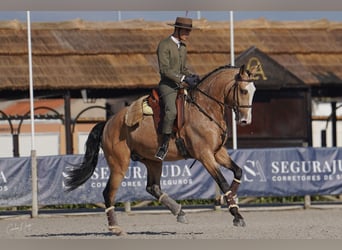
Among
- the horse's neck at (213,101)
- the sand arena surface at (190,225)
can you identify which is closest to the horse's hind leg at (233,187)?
the sand arena surface at (190,225)

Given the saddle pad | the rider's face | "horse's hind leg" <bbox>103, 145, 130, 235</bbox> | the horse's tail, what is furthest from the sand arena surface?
the rider's face

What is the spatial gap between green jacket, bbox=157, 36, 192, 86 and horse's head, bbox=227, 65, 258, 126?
881mm

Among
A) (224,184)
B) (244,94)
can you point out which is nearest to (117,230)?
(224,184)

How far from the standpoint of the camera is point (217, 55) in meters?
26.9

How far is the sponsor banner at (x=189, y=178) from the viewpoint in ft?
65.7

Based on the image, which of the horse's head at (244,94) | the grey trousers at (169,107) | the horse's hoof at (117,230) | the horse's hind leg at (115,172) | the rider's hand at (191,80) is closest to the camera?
the horse's head at (244,94)

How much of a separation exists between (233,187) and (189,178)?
673 centimetres

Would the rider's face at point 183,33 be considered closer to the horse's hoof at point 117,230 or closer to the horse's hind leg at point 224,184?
the horse's hind leg at point 224,184

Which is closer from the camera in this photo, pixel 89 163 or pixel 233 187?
pixel 233 187

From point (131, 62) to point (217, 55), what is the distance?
2.41 metres

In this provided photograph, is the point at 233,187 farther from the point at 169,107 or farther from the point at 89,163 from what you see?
the point at 89,163

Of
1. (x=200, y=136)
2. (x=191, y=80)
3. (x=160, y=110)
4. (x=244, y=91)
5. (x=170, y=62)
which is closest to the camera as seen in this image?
(x=244, y=91)

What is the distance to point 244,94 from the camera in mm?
13570

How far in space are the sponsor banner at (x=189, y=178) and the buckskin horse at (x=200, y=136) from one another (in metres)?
5.27
